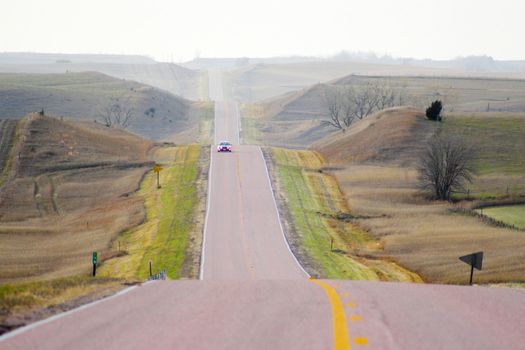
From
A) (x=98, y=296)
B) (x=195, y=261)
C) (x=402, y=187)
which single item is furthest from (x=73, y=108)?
(x=98, y=296)

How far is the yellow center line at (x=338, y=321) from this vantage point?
10.0 m

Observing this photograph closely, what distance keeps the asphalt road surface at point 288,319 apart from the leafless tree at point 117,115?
381ft

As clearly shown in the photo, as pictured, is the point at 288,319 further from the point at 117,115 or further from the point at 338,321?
the point at 117,115

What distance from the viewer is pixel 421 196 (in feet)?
191

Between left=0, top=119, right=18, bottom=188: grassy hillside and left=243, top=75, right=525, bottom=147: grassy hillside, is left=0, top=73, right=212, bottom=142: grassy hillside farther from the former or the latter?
left=0, top=119, right=18, bottom=188: grassy hillside

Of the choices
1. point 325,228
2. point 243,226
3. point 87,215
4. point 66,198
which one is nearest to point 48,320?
point 243,226

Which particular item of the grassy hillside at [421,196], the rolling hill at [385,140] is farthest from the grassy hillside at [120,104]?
the grassy hillside at [421,196]

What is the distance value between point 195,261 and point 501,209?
28.9 metres

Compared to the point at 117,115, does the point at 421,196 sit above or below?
above

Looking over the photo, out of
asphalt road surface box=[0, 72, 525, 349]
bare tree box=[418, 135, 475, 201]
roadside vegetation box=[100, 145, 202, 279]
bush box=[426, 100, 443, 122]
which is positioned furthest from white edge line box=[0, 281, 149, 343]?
bush box=[426, 100, 443, 122]

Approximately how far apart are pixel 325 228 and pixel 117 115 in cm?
9172

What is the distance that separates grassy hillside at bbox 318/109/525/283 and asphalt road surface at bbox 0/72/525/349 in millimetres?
19098

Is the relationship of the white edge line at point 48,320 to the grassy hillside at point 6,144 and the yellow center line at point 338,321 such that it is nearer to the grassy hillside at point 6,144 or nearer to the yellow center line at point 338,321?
the yellow center line at point 338,321

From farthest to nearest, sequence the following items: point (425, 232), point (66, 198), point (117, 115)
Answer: point (117, 115) < point (66, 198) < point (425, 232)
